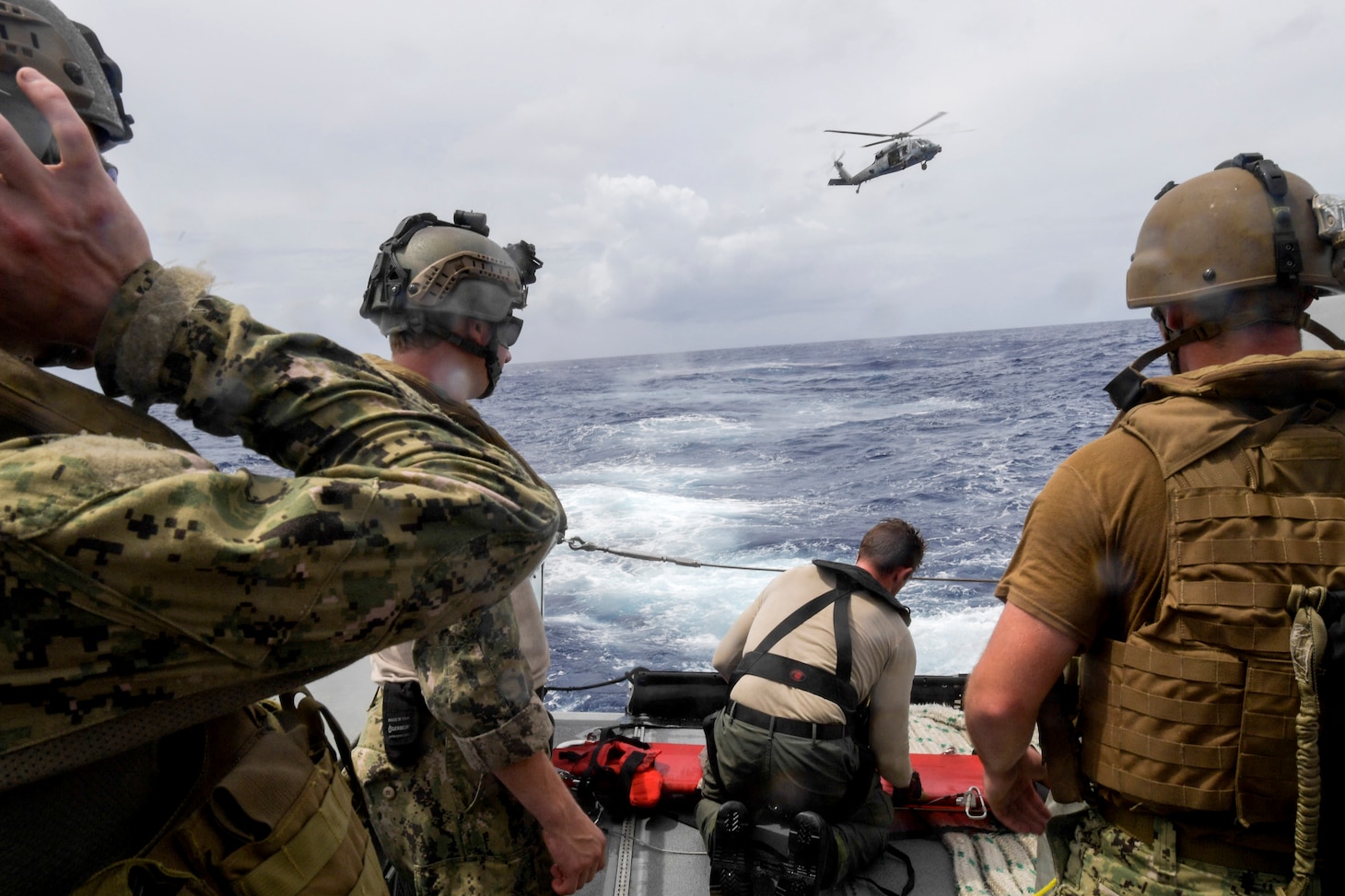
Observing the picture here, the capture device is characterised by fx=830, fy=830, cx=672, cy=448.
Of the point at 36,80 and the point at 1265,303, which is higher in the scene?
the point at 36,80

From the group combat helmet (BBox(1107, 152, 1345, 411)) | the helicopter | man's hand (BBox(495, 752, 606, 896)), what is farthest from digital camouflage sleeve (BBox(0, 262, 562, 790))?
the helicopter

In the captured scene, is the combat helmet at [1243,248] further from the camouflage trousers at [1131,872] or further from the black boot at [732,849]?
the black boot at [732,849]

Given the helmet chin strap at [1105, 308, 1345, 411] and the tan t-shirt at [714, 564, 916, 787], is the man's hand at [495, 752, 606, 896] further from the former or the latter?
the helmet chin strap at [1105, 308, 1345, 411]

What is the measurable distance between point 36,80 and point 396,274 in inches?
57.2

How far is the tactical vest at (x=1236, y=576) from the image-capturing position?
1.48 meters

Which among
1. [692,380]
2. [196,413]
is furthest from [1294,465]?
[692,380]

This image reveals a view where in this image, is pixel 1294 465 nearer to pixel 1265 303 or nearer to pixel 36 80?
pixel 1265 303

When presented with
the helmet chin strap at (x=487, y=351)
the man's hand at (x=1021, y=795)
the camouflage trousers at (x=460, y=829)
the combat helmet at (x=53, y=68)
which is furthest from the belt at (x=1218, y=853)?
the combat helmet at (x=53, y=68)

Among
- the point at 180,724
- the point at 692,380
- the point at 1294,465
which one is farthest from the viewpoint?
the point at 692,380

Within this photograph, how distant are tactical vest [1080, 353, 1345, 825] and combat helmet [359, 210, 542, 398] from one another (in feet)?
5.08

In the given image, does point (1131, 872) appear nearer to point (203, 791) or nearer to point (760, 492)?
point (203, 791)

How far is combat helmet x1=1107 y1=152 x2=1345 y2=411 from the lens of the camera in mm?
1687

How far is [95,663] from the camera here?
0.69 meters

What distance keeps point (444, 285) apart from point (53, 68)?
4.06 feet
